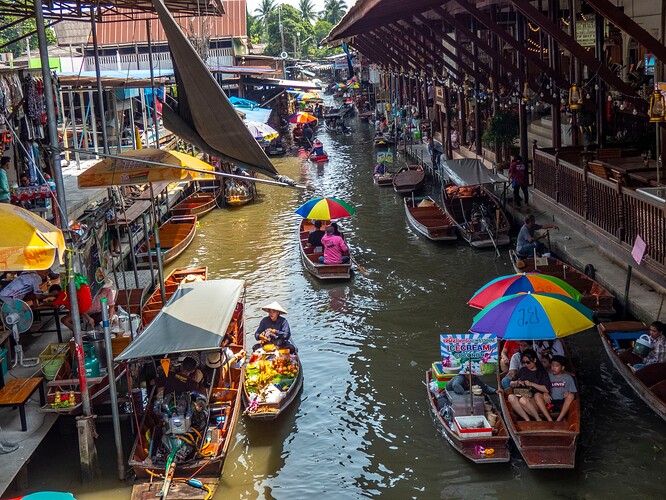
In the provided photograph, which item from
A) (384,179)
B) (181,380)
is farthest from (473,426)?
(384,179)

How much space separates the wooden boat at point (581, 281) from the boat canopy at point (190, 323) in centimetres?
629

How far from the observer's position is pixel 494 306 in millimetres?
11219

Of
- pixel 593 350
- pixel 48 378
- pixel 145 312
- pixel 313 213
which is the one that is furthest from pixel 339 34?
pixel 48 378

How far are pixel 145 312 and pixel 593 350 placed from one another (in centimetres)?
822

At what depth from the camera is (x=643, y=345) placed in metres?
11.9

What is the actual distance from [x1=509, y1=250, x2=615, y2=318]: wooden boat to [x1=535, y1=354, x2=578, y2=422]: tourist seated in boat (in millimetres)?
3892

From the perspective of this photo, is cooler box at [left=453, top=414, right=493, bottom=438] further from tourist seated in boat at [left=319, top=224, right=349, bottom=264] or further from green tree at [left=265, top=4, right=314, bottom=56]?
green tree at [left=265, top=4, right=314, bottom=56]

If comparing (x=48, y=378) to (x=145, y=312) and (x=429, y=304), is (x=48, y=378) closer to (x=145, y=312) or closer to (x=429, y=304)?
(x=145, y=312)

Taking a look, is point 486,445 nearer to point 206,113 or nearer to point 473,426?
point 473,426

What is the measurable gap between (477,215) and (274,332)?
9.49m

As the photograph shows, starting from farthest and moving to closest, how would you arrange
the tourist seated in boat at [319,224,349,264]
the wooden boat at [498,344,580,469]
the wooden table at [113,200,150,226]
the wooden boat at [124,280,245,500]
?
the tourist seated in boat at [319,224,349,264]
the wooden table at [113,200,150,226]
the wooden boat at [124,280,245,500]
the wooden boat at [498,344,580,469]

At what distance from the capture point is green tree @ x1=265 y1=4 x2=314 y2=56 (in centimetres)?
9162

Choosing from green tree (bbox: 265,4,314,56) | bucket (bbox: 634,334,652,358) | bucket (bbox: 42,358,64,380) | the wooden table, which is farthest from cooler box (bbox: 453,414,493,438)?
green tree (bbox: 265,4,314,56)

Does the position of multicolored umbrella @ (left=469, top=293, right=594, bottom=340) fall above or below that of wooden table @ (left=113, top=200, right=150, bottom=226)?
below
